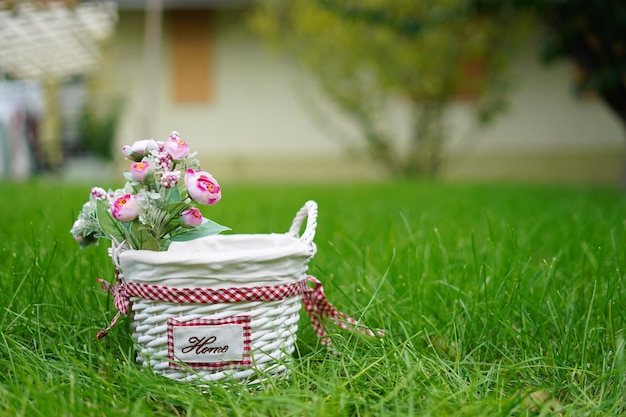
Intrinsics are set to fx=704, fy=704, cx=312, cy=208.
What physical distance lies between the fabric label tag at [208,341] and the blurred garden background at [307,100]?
8.36 metres

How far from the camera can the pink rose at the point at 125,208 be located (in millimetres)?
1354

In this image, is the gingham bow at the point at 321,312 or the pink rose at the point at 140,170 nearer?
the pink rose at the point at 140,170

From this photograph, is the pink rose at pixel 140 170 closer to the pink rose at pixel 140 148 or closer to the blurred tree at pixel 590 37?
the pink rose at pixel 140 148

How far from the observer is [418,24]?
6172mm

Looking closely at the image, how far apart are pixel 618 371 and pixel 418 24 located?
5233 millimetres

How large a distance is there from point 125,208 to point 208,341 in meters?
0.30

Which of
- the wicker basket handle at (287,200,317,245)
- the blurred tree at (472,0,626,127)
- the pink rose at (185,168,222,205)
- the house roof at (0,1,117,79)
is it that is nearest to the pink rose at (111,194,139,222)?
the pink rose at (185,168,222,205)

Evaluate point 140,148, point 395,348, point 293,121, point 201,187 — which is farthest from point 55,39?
point 395,348

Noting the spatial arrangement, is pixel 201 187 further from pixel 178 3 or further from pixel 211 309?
pixel 178 3

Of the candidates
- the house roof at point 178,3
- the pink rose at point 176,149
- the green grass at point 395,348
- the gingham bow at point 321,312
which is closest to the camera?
the green grass at point 395,348

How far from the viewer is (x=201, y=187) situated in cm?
137

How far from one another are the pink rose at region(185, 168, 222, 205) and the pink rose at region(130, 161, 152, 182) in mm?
76

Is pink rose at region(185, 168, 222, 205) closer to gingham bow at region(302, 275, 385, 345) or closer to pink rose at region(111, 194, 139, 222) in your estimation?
pink rose at region(111, 194, 139, 222)

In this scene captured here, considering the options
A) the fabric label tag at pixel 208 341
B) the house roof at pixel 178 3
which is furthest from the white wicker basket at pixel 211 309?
the house roof at pixel 178 3
